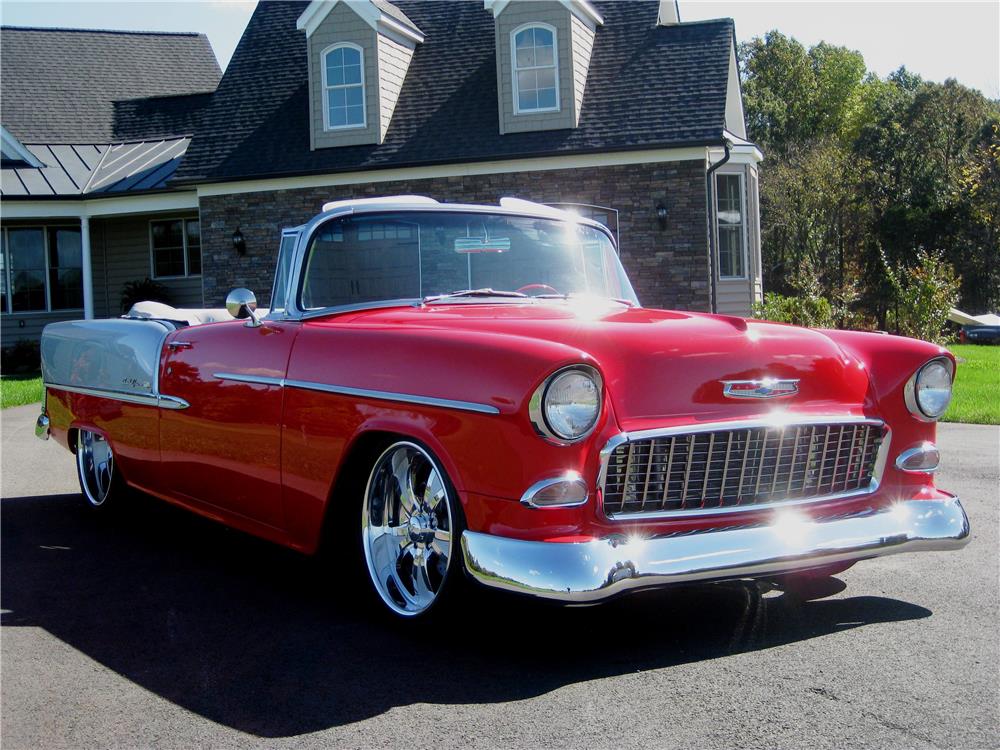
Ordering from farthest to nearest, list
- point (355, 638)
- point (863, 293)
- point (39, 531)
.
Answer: point (863, 293) < point (39, 531) < point (355, 638)

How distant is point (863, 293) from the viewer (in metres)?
38.2

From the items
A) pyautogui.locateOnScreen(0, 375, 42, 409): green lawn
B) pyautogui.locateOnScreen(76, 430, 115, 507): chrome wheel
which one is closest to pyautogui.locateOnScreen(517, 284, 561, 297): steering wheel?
pyautogui.locateOnScreen(76, 430, 115, 507): chrome wheel

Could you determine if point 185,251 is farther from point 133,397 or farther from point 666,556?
point 666,556

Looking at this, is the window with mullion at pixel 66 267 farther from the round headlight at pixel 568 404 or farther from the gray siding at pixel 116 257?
the round headlight at pixel 568 404

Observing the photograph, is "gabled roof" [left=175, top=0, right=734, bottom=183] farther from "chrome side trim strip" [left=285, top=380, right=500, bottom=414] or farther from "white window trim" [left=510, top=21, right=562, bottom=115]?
"chrome side trim strip" [left=285, top=380, right=500, bottom=414]

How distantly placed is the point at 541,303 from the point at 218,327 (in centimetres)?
153

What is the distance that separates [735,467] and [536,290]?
146 centimetres

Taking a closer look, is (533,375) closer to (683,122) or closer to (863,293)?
(683,122)

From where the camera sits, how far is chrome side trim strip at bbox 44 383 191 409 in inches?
197

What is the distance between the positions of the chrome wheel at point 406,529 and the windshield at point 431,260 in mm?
939

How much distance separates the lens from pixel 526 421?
3236mm

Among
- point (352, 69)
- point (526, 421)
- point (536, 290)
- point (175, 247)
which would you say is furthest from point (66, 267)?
point (526, 421)

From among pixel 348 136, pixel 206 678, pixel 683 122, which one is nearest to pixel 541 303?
pixel 206 678

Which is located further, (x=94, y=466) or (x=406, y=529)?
(x=94, y=466)
